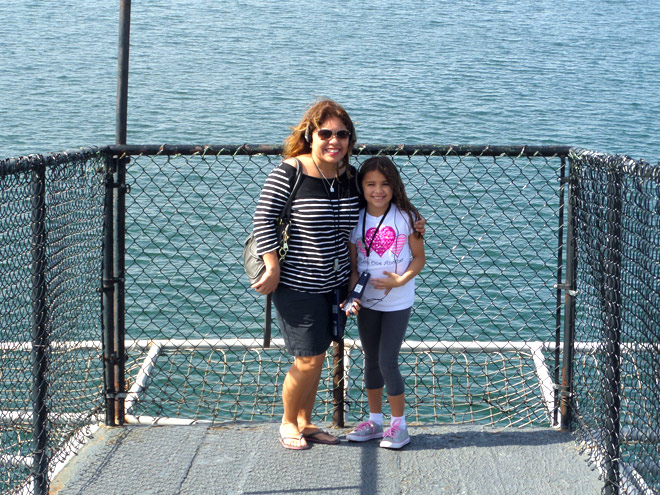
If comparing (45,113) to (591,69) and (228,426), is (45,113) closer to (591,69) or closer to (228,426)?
(591,69)

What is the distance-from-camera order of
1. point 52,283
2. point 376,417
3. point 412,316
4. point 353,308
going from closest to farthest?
point 52,283 < point 353,308 < point 376,417 < point 412,316

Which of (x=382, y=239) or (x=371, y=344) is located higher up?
(x=382, y=239)

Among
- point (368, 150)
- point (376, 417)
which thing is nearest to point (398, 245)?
point (368, 150)

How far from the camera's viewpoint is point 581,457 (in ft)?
15.0

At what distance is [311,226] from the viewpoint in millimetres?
4152

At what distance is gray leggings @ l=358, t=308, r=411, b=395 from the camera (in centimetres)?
443

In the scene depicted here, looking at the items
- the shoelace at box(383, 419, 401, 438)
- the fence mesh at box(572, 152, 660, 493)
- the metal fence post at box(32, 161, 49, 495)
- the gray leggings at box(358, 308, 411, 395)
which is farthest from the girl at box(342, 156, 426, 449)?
the metal fence post at box(32, 161, 49, 495)

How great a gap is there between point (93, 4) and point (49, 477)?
40.9 metres

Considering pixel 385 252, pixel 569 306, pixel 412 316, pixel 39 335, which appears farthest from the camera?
pixel 412 316

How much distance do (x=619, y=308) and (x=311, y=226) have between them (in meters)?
1.47

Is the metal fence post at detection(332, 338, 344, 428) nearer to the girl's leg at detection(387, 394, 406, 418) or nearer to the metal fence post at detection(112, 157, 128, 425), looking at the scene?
the girl's leg at detection(387, 394, 406, 418)

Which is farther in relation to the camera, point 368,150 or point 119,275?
point 119,275

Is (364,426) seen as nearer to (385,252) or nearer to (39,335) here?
(385,252)

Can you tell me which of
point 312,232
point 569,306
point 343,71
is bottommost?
point 569,306
